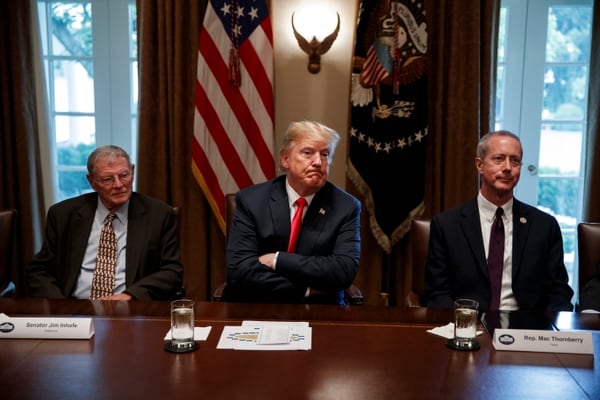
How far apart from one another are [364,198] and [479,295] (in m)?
1.28

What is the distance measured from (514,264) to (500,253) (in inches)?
2.7

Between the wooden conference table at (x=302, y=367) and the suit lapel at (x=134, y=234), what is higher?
the suit lapel at (x=134, y=234)

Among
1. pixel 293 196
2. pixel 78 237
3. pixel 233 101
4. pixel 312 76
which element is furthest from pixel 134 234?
pixel 312 76

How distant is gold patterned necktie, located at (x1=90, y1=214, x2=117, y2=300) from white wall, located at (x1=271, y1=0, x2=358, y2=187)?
4.72 feet

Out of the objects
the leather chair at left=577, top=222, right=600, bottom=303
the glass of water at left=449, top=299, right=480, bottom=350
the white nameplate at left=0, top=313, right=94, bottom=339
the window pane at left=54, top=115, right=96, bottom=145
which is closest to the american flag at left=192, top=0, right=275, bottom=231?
the window pane at left=54, top=115, right=96, bottom=145

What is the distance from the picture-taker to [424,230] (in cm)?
256

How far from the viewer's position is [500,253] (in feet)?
7.58

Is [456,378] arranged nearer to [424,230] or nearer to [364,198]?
[424,230]

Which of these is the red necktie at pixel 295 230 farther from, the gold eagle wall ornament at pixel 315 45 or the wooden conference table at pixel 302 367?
the gold eagle wall ornament at pixel 315 45

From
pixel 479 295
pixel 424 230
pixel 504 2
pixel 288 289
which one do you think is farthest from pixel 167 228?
pixel 504 2

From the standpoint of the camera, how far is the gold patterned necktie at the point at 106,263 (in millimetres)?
2467

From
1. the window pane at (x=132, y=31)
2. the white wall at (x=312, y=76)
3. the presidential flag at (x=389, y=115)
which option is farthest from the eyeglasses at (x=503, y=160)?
the window pane at (x=132, y=31)

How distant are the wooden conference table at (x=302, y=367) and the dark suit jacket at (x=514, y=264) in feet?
1.67

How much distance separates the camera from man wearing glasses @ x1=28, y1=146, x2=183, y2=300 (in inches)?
96.3
